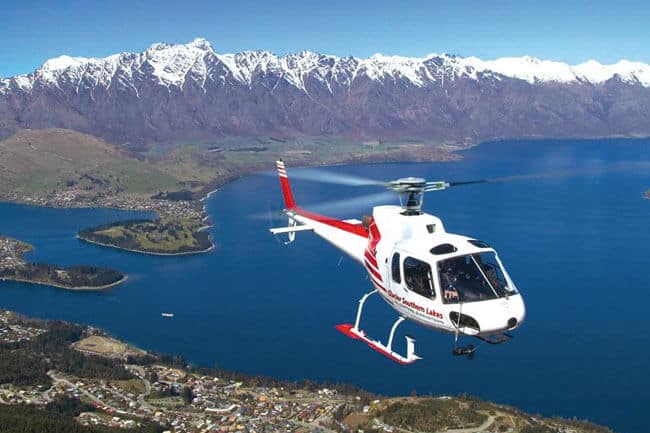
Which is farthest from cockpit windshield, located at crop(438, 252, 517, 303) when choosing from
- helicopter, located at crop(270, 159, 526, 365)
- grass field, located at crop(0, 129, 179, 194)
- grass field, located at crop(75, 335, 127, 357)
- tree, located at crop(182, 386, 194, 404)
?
grass field, located at crop(0, 129, 179, 194)

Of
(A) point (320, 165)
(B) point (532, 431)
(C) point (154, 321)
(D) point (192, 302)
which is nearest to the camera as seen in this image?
(B) point (532, 431)

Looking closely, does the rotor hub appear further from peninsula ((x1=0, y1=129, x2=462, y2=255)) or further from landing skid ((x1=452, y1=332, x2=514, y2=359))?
A: peninsula ((x1=0, y1=129, x2=462, y2=255))

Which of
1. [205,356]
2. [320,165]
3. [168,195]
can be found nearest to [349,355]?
[205,356]

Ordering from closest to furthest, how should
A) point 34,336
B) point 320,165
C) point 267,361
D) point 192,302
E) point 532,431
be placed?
1. point 532,431
2. point 267,361
3. point 34,336
4. point 192,302
5. point 320,165

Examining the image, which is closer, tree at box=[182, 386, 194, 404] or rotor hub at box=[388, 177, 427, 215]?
rotor hub at box=[388, 177, 427, 215]

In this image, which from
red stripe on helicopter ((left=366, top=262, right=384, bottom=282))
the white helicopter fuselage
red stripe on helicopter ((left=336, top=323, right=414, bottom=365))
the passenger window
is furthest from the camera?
red stripe on helicopter ((left=366, top=262, right=384, bottom=282))

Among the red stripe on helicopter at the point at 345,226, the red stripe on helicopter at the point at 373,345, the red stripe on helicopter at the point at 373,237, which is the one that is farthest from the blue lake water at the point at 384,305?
the red stripe on helicopter at the point at 373,237

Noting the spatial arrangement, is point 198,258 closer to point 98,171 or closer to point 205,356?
point 205,356

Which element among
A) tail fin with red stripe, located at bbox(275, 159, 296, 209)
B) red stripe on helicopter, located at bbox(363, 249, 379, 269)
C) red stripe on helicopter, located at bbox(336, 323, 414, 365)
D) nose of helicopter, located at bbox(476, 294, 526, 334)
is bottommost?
red stripe on helicopter, located at bbox(336, 323, 414, 365)
